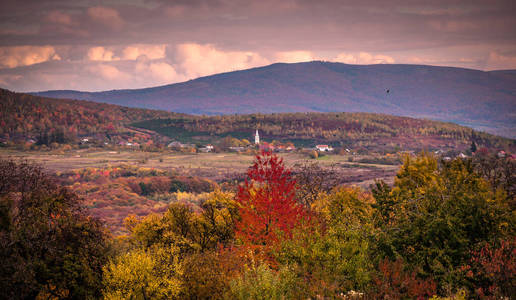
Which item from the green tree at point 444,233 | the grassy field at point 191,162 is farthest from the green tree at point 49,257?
the grassy field at point 191,162

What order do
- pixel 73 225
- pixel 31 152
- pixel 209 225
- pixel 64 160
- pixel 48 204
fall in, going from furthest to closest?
1. pixel 31 152
2. pixel 64 160
3. pixel 209 225
4. pixel 48 204
5. pixel 73 225

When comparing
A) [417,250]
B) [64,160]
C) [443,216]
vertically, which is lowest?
[64,160]

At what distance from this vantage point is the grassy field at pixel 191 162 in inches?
5113

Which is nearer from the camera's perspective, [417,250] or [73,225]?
[417,250]

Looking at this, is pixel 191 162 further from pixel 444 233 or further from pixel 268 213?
pixel 444 233

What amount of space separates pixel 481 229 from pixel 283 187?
1559 cm

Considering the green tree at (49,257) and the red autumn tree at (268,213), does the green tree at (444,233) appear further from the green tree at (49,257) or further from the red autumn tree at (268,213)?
the green tree at (49,257)

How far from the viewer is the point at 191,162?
160875 mm

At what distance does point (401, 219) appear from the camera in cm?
2597

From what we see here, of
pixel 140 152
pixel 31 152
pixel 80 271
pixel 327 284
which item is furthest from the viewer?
pixel 140 152

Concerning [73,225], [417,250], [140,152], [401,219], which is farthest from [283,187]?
[140,152]

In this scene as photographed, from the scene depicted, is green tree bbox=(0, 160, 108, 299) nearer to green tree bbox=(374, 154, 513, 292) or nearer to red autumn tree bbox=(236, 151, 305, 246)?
red autumn tree bbox=(236, 151, 305, 246)

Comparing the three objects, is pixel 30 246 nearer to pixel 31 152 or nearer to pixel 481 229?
pixel 481 229

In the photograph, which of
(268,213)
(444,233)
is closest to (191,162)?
(268,213)
